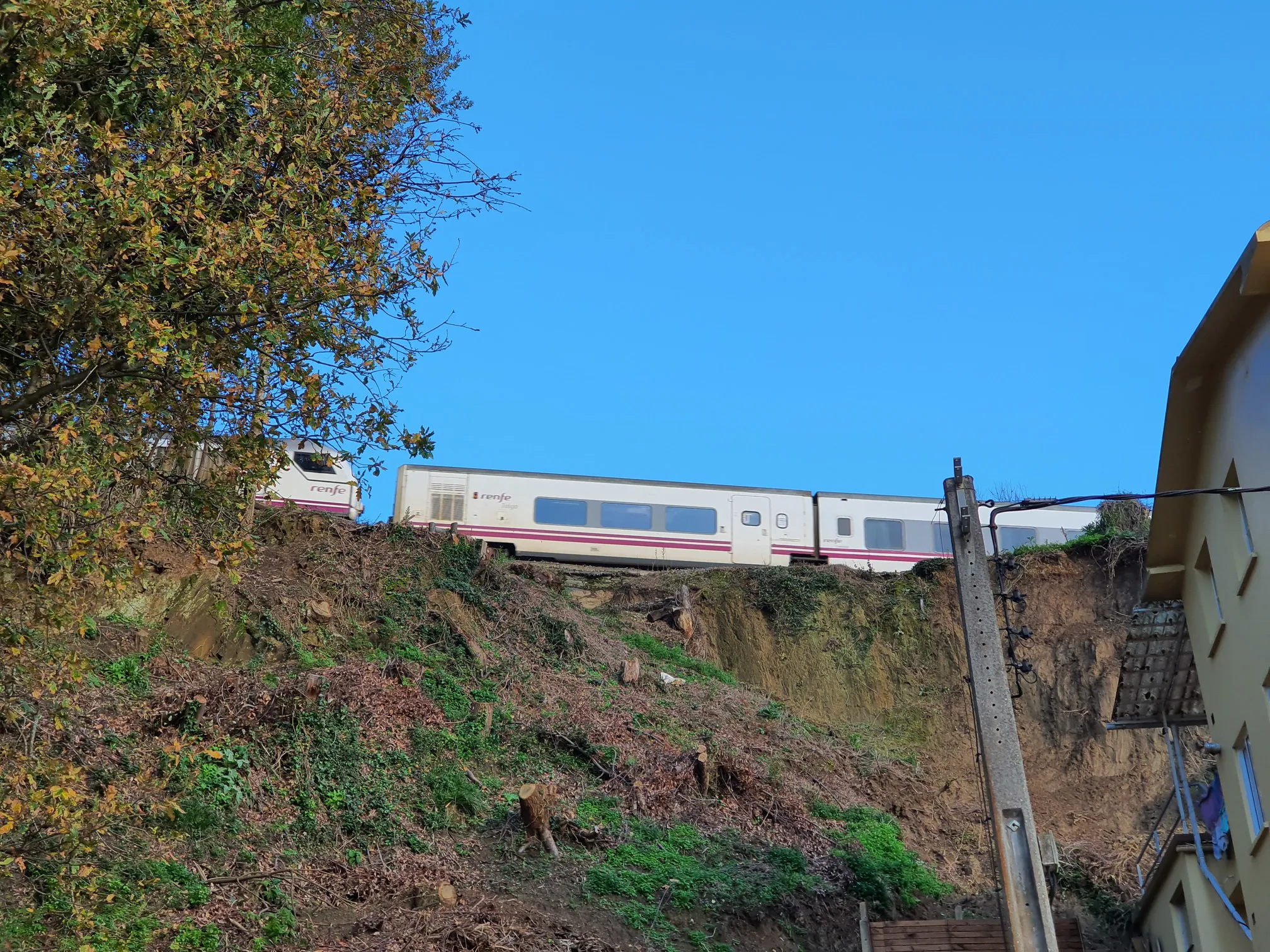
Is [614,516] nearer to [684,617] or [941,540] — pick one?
[684,617]

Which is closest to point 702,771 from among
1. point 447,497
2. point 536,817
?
point 536,817

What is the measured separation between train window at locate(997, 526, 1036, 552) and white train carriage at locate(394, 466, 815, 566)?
5.30m

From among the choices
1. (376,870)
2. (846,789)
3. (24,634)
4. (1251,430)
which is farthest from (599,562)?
(24,634)

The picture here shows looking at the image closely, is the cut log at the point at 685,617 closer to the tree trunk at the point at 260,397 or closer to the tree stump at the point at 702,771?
the tree stump at the point at 702,771

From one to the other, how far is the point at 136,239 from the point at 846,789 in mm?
16037

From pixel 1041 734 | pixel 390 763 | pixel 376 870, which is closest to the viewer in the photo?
pixel 376 870

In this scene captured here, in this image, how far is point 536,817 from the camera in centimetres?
1559

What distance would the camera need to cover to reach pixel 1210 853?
1416 centimetres

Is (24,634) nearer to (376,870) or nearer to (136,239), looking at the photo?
(136,239)

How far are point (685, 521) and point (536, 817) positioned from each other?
16.4 m

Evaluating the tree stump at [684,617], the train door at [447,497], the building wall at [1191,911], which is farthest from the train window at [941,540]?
the building wall at [1191,911]

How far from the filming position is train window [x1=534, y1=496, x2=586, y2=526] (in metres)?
30.7

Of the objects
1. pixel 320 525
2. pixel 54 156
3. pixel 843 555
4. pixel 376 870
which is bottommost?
pixel 376 870

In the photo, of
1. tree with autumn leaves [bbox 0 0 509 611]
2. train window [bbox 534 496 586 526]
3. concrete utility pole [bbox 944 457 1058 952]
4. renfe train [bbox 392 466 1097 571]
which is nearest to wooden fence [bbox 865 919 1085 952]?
concrete utility pole [bbox 944 457 1058 952]
